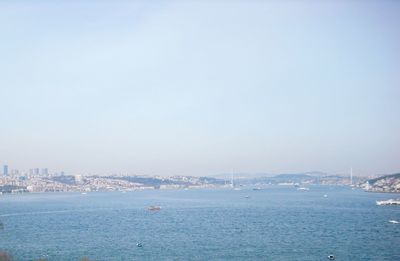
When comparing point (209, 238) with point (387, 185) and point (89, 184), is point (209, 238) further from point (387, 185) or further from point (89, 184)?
point (89, 184)

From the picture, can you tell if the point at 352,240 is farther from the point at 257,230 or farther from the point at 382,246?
the point at 257,230

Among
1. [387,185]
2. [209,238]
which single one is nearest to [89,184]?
[387,185]

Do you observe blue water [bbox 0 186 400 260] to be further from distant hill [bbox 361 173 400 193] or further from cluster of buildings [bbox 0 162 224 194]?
cluster of buildings [bbox 0 162 224 194]

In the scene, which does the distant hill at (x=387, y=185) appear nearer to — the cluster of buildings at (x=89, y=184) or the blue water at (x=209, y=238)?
the blue water at (x=209, y=238)

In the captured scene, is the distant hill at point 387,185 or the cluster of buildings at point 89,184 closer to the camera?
the distant hill at point 387,185

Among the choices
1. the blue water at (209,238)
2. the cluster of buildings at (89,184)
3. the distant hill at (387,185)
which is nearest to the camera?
the blue water at (209,238)

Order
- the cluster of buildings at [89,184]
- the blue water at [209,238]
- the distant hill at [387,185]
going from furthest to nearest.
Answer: the cluster of buildings at [89,184], the distant hill at [387,185], the blue water at [209,238]

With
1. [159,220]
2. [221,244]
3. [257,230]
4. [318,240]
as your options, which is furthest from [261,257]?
[159,220]

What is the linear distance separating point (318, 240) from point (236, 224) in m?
10.9

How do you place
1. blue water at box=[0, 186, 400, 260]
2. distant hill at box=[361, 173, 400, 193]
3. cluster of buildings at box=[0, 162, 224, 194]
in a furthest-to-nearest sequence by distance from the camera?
cluster of buildings at box=[0, 162, 224, 194]
distant hill at box=[361, 173, 400, 193]
blue water at box=[0, 186, 400, 260]

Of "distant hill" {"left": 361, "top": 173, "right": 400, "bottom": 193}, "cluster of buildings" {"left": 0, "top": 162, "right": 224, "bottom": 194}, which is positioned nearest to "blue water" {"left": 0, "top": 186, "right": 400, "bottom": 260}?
"distant hill" {"left": 361, "top": 173, "right": 400, "bottom": 193}

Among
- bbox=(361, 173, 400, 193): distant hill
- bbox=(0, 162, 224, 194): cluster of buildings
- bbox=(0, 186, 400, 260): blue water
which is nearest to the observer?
bbox=(0, 186, 400, 260): blue water

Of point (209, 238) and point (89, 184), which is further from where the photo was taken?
point (89, 184)

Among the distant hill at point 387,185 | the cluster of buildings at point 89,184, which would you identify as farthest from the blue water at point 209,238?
the cluster of buildings at point 89,184
